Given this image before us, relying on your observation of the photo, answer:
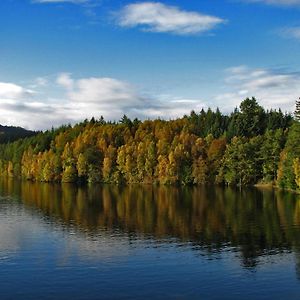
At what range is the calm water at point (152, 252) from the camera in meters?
49.1

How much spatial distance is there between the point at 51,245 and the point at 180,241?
18539mm

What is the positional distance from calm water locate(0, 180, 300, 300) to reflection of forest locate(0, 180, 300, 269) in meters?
0.17

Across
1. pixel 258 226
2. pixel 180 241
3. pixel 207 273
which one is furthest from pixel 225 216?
pixel 207 273

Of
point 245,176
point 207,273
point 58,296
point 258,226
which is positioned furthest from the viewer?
point 245,176

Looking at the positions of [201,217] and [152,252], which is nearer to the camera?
[152,252]

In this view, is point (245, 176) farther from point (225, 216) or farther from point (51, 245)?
point (51, 245)

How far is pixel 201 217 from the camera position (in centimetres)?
9781

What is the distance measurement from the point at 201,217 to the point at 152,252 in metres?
34.2

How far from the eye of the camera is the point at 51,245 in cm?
7069

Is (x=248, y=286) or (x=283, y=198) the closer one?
(x=248, y=286)

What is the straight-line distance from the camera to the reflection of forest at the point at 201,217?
72.4 metres

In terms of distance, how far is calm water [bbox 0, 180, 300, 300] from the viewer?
49094mm

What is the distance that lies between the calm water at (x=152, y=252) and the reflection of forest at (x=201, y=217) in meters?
0.17

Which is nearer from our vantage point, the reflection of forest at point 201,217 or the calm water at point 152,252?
the calm water at point 152,252
